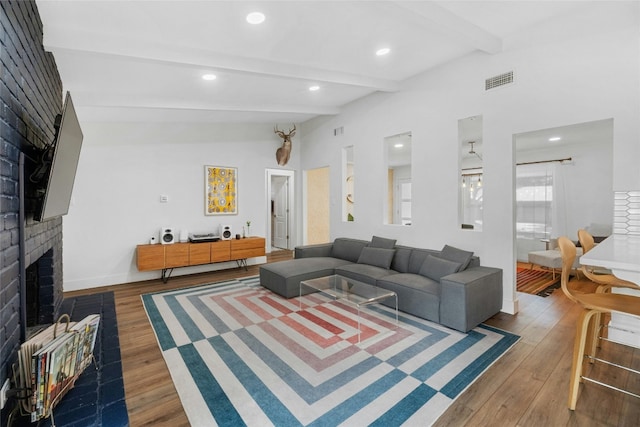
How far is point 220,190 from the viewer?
583 centimetres

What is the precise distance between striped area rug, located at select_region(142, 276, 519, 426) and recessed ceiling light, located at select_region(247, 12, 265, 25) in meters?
2.89

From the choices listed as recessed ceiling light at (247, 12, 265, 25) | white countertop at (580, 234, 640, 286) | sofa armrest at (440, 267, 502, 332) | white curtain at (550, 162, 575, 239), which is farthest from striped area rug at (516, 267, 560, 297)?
recessed ceiling light at (247, 12, 265, 25)

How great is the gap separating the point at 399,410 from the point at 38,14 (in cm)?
374

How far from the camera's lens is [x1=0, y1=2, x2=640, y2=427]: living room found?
2729mm

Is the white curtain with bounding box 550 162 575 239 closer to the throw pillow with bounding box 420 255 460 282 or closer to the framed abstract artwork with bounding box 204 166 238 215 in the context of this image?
A: the throw pillow with bounding box 420 255 460 282

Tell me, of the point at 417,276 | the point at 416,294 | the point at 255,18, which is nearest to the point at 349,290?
the point at 416,294

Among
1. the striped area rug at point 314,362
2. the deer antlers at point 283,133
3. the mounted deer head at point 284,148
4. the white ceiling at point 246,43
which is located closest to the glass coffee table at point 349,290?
the striped area rug at point 314,362

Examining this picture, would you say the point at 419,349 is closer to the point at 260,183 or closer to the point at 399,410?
the point at 399,410

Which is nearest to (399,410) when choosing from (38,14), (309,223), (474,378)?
(474,378)

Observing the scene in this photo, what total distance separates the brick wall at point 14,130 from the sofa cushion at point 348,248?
3.76 metres

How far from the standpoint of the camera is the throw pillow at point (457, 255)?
11.2ft

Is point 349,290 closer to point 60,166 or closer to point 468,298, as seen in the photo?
point 468,298

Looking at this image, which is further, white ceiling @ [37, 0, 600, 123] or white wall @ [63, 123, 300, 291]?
white wall @ [63, 123, 300, 291]

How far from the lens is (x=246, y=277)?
5227mm
